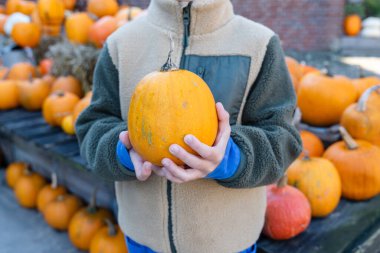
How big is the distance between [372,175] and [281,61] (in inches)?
47.2

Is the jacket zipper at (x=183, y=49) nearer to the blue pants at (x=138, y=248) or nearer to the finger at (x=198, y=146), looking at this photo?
the blue pants at (x=138, y=248)

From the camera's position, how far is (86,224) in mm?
2648

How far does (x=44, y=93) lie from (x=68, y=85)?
0.98 feet

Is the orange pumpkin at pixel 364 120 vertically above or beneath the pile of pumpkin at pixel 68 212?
above

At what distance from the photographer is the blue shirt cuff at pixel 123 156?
3.59 ft

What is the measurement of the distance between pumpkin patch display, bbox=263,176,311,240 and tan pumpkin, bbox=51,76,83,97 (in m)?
2.15

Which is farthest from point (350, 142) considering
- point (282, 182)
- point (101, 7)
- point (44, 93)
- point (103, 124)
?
point (101, 7)

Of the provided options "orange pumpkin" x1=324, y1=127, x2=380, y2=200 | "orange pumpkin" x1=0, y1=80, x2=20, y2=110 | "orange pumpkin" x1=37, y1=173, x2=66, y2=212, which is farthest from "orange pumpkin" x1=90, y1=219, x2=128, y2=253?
"orange pumpkin" x1=0, y1=80, x2=20, y2=110

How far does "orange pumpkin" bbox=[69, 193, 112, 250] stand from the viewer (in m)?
2.64

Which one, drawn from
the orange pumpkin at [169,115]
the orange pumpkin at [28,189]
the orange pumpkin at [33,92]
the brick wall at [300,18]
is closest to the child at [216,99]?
the orange pumpkin at [169,115]

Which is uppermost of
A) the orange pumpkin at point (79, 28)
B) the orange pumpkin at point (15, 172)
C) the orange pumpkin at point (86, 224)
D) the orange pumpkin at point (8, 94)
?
the orange pumpkin at point (79, 28)

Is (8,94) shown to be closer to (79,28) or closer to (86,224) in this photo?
(79,28)

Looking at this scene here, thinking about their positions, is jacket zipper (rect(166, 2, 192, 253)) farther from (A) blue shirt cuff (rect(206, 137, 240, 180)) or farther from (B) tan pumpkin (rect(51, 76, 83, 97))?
(B) tan pumpkin (rect(51, 76, 83, 97))

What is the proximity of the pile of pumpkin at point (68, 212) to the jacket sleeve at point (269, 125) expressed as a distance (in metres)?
1.44
